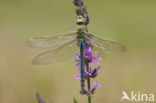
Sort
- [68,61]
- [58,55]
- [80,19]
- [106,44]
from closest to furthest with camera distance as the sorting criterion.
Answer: [80,19], [106,44], [58,55], [68,61]

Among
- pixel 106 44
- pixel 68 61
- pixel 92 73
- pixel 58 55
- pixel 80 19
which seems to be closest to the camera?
pixel 92 73

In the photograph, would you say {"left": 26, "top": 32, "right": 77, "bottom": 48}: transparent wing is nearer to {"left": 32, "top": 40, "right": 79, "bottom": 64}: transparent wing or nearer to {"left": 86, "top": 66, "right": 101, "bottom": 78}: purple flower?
{"left": 32, "top": 40, "right": 79, "bottom": 64}: transparent wing

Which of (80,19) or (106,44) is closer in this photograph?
(80,19)

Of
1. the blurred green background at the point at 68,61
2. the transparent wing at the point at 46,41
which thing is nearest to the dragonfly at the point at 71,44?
the transparent wing at the point at 46,41

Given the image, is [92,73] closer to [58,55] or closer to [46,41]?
[58,55]

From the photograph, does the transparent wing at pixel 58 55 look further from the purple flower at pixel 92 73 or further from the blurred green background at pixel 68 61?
the blurred green background at pixel 68 61

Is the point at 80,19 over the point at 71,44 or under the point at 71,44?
over

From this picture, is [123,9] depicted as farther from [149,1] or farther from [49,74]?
[49,74]

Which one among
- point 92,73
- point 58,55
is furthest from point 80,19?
point 58,55
